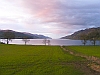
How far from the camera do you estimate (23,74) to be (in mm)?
21266

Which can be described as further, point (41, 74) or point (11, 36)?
point (11, 36)

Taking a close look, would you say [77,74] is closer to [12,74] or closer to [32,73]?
[32,73]

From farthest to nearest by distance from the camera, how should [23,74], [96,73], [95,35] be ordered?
[95,35], [96,73], [23,74]

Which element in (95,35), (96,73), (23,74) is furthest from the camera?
(95,35)

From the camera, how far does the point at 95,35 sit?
406 ft

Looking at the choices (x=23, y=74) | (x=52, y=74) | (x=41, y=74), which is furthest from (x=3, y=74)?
(x=52, y=74)

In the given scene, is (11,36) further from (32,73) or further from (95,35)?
(32,73)

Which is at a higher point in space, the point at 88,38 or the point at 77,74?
the point at 88,38

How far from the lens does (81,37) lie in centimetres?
12681

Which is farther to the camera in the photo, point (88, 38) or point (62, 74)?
point (88, 38)

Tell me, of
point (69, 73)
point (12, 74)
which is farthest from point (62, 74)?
point (12, 74)

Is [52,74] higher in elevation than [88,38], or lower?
lower

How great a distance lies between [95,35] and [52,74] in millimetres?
107161

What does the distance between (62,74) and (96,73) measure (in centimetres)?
471
